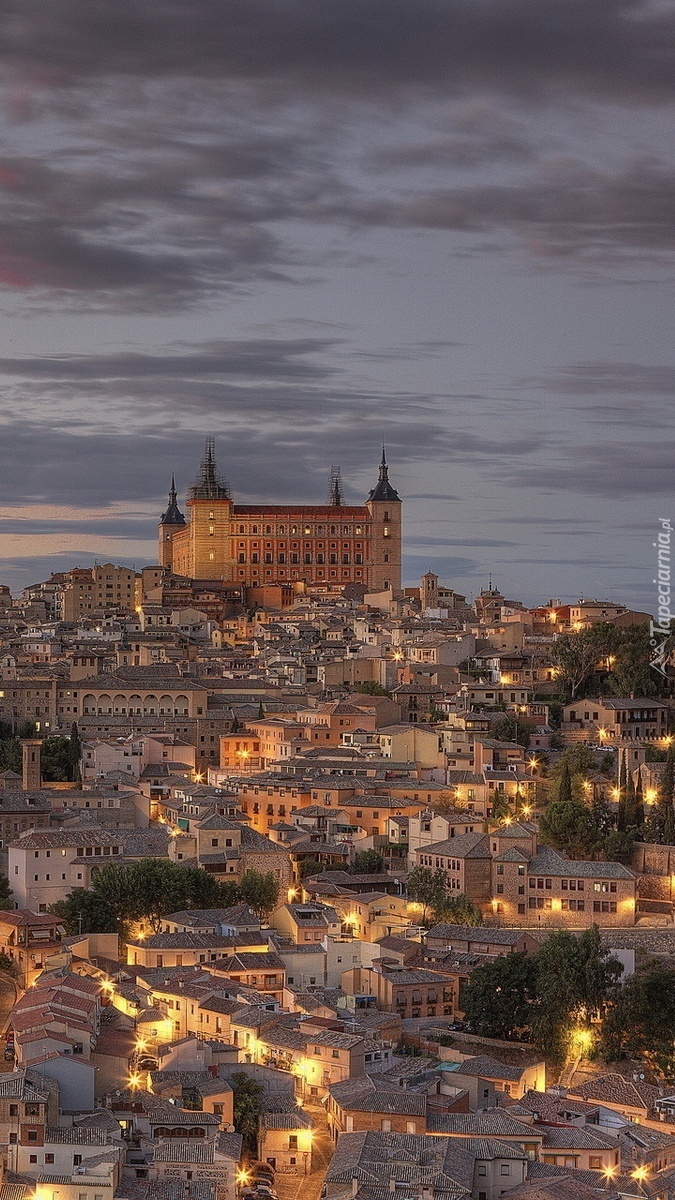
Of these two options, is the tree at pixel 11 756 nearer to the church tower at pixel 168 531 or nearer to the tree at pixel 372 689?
the tree at pixel 372 689

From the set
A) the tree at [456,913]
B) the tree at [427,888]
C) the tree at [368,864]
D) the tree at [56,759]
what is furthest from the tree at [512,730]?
the tree at [56,759]

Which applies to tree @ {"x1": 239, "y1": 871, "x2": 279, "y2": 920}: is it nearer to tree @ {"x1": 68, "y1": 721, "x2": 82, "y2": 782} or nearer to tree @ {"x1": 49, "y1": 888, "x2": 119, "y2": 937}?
tree @ {"x1": 49, "y1": 888, "x2": 119, "y2": 937}

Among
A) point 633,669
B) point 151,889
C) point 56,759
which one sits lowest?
point 151,889

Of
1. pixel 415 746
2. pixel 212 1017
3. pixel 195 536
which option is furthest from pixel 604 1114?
pixel 195 536

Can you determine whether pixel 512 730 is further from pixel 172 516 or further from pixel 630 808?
pixel 172 516

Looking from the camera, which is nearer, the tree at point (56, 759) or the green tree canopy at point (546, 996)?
the green tree canopy at point (546, 996)

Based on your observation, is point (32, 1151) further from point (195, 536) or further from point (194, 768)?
point (195, 536)

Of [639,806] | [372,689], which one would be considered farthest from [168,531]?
[639,806]
